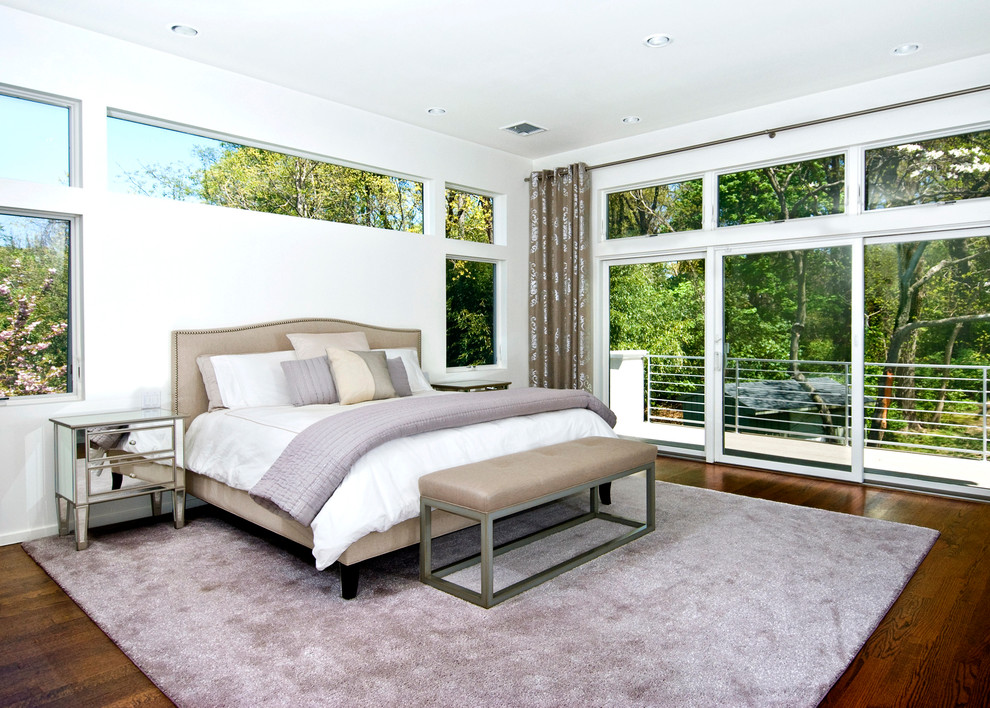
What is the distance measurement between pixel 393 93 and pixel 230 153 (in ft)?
3.92

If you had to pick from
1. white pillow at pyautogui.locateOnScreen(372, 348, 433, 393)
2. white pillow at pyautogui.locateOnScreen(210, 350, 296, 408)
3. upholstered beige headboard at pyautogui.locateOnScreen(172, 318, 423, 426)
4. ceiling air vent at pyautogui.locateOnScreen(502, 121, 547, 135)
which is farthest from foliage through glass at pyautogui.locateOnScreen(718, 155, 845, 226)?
white pillow at pyautogui.locateOnScreen(210, 350, 296, 408)

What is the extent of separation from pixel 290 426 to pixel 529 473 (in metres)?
1.19

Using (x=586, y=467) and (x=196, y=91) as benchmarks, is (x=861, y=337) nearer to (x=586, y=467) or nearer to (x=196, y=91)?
(x=586, y=467)

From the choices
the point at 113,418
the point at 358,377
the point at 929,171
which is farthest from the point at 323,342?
the point at 929,171

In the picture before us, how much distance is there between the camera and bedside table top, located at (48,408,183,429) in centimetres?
322

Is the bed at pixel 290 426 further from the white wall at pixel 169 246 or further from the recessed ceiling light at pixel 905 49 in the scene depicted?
the recessed ceiling light at pixel 905 49

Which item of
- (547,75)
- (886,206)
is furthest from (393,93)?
(886,206)

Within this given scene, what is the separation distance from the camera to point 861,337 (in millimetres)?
4543

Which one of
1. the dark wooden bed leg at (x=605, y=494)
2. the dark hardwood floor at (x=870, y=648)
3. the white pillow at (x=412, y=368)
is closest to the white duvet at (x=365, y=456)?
the dark wooden bed leg at (x=605, y=494)

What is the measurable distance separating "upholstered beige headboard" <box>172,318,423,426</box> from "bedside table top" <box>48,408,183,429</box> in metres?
0.25

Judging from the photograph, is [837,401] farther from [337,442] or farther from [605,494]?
[337,442]

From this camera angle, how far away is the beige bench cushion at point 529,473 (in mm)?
2547

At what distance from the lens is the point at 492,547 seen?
2.58 metres

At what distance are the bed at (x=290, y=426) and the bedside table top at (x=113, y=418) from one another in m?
0.24
